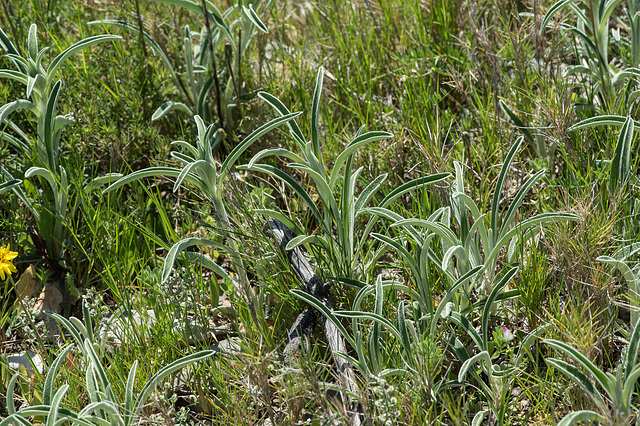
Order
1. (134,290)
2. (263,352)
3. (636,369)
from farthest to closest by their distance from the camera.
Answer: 1. (134,290)
2. (263,352)
3. (636,369)

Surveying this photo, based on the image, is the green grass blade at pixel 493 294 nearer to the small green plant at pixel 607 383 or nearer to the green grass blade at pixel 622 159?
the small green plant at pixel 607 383

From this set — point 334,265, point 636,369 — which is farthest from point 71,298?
point 636,369

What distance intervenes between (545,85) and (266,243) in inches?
62.0

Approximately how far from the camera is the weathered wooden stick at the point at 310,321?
1897mm

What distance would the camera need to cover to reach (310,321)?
89.1 inches

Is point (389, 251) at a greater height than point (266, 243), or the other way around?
point (266, 243)

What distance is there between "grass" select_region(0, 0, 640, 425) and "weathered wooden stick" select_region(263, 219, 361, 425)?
0.05 m

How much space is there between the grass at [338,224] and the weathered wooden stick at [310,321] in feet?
0.17

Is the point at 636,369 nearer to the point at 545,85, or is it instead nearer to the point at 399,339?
the point at 399,339

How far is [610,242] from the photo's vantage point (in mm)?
2195

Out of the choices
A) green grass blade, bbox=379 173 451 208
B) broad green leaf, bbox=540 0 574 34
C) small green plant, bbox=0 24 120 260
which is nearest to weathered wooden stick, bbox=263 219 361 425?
green grass blade, bbox=379 173 451 208

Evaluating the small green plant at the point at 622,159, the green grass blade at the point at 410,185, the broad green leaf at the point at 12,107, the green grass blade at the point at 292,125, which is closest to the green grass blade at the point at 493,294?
the green grass blade at the point at 410,185

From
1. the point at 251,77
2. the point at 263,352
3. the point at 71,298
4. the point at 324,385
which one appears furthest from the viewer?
the point at 251,77

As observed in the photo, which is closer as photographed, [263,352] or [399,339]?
[399,339]
